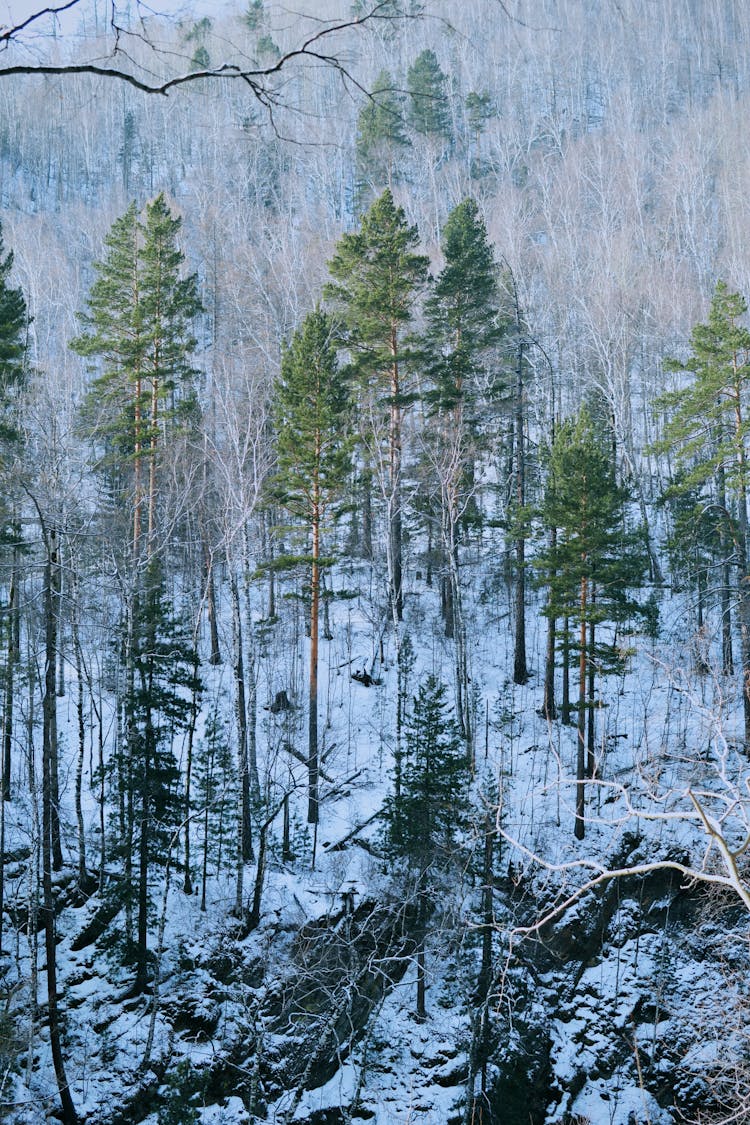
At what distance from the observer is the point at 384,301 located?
22719mm

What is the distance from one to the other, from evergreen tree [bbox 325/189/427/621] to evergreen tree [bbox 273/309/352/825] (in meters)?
3.60

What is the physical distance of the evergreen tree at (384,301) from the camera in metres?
22.7

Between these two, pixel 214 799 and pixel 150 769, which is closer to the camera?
pixel 150 769

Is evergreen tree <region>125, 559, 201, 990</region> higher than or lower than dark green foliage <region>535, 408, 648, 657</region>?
lower

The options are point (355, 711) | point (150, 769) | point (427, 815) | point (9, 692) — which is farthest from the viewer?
point (355, 711)

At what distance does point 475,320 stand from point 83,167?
207 feet

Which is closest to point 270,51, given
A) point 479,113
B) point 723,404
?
point 723,404

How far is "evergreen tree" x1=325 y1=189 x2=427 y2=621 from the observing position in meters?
22.7

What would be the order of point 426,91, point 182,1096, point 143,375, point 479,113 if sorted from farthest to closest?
point 479,113
point 426,91
point 143,375
point 182,1096

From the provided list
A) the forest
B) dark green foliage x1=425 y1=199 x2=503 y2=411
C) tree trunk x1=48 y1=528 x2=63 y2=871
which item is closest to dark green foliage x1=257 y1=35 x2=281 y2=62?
the forest

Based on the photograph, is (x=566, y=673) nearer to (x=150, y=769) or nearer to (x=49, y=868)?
(x=150, y=769)

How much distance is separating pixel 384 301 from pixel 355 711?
1354cm

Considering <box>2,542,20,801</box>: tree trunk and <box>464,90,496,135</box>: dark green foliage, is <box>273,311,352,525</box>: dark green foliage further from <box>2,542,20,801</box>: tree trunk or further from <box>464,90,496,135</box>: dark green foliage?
<box>464,90,496,135</box>: dark green foliage

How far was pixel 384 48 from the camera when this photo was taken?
2392 inches
